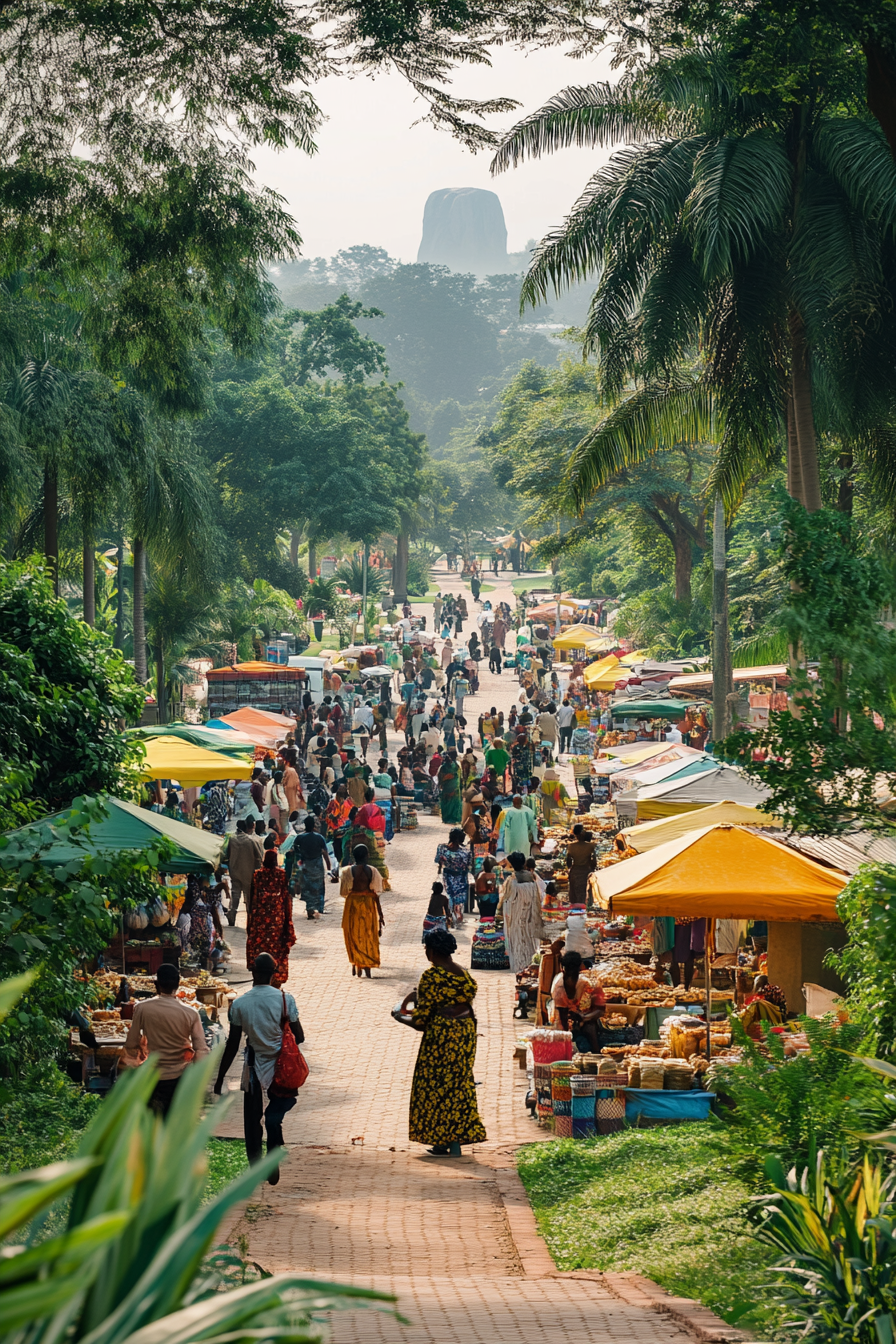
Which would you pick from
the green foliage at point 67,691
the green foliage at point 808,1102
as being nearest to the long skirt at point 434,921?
the green foliage at point 67,691

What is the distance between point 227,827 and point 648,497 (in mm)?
21285

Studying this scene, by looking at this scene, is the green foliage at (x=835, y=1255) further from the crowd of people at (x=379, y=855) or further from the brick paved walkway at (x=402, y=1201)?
the crowd of people at (x=379, y=855)

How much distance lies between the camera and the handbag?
826cm

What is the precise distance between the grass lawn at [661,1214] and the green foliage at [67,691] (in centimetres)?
467

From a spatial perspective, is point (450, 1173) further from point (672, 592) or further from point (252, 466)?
point (252, 466)

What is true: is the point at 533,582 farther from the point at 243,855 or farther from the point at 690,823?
the point at 690,823

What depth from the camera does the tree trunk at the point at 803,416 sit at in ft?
48.1

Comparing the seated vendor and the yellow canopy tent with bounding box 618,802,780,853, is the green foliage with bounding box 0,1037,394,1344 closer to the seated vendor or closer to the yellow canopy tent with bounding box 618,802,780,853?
the seated vendor

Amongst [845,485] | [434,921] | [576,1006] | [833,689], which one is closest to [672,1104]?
[576,1006]

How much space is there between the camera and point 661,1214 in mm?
7340

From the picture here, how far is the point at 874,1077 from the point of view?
260 inches

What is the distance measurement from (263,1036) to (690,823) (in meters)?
5.09

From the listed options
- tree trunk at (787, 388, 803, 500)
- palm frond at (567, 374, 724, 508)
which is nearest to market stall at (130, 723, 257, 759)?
palm frond at (567, 374, 724, 508)

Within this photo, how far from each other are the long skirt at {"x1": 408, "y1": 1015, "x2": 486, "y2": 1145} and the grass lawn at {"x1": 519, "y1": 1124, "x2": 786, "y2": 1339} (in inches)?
18.7
